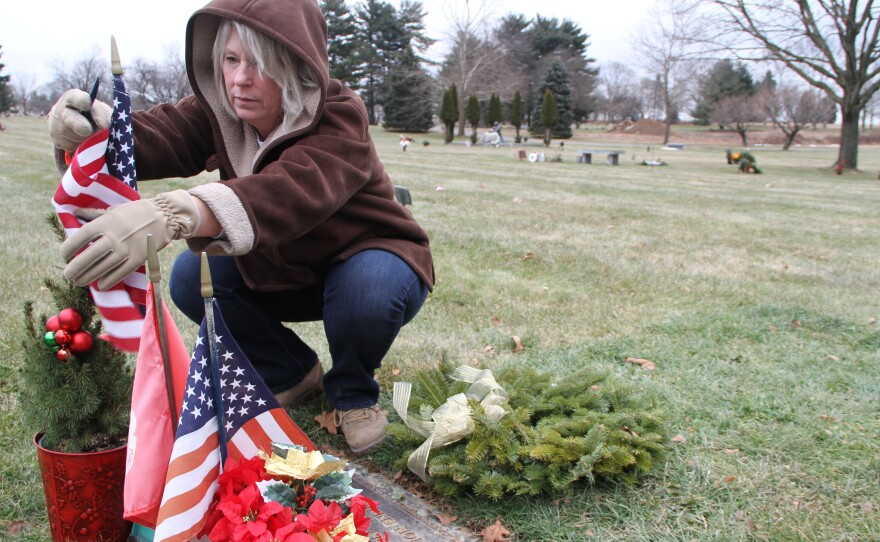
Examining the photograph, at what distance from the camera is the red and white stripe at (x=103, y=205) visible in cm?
181

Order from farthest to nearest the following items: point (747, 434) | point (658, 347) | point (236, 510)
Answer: point (658, 347) → point (747, 434) → point (236, 510)

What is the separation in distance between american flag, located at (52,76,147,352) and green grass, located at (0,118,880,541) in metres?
0.67

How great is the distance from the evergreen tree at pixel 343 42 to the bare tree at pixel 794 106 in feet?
90.5

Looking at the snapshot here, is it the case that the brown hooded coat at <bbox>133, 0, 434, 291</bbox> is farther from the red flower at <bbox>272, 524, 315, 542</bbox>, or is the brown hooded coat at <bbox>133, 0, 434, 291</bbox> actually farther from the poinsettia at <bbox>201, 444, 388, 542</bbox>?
the red flower at <bbox>272, 524, 315, 542</bbox>

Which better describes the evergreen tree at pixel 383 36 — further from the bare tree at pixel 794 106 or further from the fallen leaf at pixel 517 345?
the fallen leaf at pixel 517 345

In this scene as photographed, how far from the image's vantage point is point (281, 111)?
7.52 ft

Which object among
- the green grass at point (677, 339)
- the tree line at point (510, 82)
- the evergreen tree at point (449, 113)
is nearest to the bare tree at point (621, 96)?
the tree line at point (510, 82)

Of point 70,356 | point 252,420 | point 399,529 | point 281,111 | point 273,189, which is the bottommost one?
point 399,529

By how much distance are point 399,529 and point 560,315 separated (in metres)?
2.50

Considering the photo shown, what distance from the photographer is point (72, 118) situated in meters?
1.95

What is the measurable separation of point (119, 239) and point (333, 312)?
36.4 inches

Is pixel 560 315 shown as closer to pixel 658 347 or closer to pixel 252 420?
pixel 658 347

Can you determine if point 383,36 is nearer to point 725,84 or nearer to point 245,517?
point 725,84

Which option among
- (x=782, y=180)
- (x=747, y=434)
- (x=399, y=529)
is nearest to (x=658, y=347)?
(x=747, y=434)
